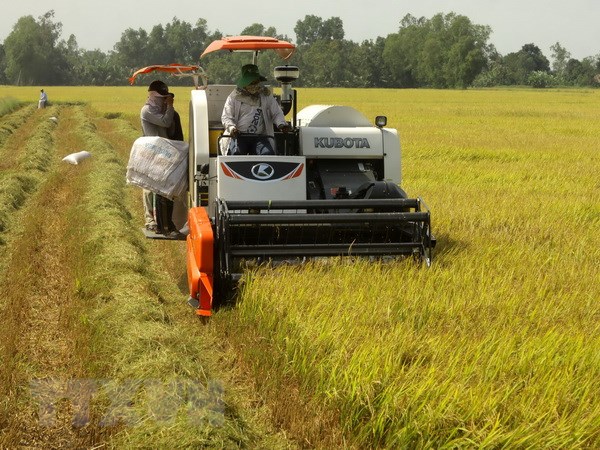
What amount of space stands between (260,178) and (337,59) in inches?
3887

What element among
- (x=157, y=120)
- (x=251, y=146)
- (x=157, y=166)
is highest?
(x=157, y=120)

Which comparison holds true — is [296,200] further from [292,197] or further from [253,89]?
[253,89]

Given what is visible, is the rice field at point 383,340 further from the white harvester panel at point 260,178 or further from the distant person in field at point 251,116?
the distant person in field at point 251,116

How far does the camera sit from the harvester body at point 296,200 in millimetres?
6742

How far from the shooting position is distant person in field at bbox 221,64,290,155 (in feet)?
26.1

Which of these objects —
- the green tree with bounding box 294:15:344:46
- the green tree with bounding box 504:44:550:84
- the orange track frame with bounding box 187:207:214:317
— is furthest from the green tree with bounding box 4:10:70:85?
the orange track frame with bounding box 187:207:214:317

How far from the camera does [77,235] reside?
31.8ft

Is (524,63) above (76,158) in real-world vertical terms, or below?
above

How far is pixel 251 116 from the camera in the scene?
8148 millimetres

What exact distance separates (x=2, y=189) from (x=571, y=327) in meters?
9.33

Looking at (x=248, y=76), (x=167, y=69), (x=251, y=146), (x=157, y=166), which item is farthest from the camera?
(x=167, y=69)

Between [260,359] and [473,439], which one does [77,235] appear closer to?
[260,359]

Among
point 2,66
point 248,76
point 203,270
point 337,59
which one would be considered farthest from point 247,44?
point 2,66

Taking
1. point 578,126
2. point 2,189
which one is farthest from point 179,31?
point 2,189
